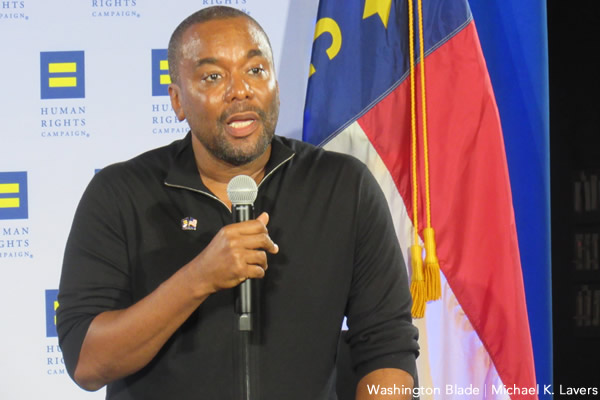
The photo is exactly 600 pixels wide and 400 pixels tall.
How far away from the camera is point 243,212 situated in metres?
1.28

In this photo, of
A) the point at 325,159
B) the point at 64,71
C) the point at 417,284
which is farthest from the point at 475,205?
the point at 64,71

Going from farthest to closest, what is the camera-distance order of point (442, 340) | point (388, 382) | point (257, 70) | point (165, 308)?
point (442, 340)
point (257, 70)
point (388, 382)
point (165, 308)

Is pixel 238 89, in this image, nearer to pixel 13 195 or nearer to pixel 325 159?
pixel 325 159

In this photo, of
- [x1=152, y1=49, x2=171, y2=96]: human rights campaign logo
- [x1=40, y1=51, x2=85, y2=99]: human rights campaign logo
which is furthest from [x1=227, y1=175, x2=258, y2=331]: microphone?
[x1=40, y1=51, x2=85, y2=99]: human rights campaign logo

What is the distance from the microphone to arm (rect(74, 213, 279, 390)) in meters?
0.02

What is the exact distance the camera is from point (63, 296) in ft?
5.30

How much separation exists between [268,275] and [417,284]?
582 millimetres

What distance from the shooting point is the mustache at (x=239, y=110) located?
64.6 inches

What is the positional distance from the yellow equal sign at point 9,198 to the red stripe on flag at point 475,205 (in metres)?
1.44

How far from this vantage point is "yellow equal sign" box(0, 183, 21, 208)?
98.1 inches

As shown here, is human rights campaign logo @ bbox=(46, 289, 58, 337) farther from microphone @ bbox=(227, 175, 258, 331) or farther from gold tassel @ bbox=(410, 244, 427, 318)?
microphone @ bbox=(227, 175, 258, 331)

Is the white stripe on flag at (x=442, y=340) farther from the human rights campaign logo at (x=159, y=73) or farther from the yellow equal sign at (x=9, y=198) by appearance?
the yellow equal sign at (x=9, y=198)

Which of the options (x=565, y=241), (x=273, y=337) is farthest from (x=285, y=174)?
(x=565, y=241)

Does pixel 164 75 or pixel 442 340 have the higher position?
pixel 164 75
